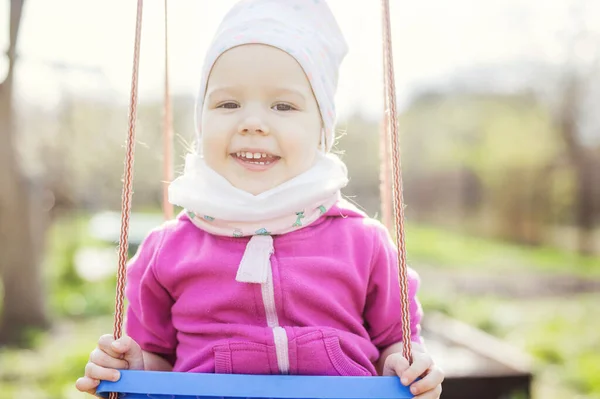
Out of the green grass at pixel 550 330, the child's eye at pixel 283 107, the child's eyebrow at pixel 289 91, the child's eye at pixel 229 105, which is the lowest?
the green grass at pixel 550 330

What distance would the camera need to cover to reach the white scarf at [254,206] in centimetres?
143

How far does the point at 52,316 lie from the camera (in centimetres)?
563

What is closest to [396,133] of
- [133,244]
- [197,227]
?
[197,227]

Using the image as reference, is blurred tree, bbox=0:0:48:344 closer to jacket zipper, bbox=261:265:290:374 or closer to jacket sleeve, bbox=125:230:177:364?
jacket sleeve, bbox=125:230:177:364

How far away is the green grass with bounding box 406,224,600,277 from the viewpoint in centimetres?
1023

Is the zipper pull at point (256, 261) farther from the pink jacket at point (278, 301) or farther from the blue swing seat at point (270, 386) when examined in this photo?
the blue swing seat at point (270, 386)

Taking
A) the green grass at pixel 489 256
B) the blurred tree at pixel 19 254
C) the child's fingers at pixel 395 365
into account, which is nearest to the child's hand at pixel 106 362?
the child's fingers at pixel 395 365

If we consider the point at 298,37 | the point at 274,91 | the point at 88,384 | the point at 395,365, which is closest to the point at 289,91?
the point at 274,91

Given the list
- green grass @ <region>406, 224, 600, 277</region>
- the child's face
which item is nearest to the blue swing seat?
the child's face

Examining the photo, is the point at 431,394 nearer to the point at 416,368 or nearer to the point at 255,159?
the point at 416,368

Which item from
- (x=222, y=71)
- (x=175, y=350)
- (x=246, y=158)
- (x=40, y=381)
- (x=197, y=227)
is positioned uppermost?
(x=222, y=71)

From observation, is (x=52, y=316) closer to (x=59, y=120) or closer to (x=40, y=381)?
(x=40, y=381)

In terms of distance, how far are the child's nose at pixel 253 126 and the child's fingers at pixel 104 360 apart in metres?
0.53

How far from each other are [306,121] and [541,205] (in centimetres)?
1104
